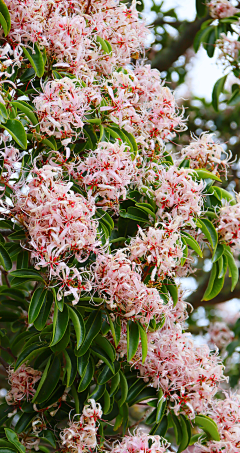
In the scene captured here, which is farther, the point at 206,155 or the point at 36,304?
the point at 206,155

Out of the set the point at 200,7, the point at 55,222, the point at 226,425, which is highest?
the point at 200,7

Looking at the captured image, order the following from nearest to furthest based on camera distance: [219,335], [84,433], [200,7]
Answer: [84,433] < [200,7] < [219,335]

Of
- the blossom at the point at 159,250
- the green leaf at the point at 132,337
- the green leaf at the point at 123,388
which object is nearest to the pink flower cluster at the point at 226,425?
the green leaf at the point at 123,388

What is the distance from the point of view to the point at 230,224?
2014 mm

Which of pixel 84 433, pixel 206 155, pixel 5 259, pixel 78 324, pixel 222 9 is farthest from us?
pixel 222 9

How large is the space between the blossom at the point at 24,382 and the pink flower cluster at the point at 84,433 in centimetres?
24

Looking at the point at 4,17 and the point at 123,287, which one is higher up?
the point at 4,17

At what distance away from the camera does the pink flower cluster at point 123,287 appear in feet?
5.36

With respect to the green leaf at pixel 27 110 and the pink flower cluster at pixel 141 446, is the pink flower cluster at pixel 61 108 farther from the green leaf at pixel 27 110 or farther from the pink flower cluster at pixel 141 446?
the pink flower cluster at pixel 141 446

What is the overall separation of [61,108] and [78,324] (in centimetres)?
72

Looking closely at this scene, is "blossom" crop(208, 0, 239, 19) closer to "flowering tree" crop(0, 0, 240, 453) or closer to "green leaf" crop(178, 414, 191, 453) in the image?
"flowering tree" crop(0, 0, 240, 453)

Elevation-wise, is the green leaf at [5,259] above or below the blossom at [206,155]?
below

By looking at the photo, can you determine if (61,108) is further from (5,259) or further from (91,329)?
(91,329)

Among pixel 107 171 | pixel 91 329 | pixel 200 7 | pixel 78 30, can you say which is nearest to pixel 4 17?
pixel 78 30
